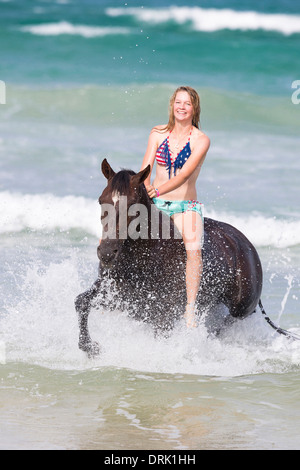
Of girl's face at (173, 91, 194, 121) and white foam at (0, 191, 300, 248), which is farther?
white foam at (0, 191, 300, 248)

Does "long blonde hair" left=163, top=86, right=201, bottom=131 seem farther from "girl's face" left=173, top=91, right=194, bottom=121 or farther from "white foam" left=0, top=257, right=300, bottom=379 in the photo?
"white foam" left=0, top=257, right=300, bottom=379

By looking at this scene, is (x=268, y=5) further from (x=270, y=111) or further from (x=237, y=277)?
(x=237, y=277)

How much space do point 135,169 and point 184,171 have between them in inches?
375

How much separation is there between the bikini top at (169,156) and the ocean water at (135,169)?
2.00 feet

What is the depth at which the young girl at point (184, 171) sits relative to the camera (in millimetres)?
6109

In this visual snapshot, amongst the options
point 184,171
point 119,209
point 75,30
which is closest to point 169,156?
point 184,171

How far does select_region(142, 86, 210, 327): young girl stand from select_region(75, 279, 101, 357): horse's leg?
2.34 ft

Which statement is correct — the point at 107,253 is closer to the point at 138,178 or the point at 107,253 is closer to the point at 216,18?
the point at 138,178

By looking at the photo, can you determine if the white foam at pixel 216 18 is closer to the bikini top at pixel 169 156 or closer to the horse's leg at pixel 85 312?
the bikini top at pixel 169 156

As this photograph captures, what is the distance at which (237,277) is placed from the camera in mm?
6645

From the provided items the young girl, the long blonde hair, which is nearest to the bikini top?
the young girl

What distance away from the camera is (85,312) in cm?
597

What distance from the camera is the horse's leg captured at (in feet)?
19.4

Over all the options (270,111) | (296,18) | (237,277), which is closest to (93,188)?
(270,111)
